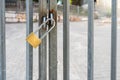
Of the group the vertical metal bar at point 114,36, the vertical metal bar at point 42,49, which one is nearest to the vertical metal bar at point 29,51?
the vertical metal bar at point 42,49

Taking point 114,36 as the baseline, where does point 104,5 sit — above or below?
above

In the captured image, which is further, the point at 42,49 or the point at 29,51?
the point at 42,49

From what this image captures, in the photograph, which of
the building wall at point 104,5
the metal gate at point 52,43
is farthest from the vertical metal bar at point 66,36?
the building wall at point 104,5

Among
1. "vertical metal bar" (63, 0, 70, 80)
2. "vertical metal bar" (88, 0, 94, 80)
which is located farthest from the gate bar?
"vertical metal bar" (63, 0, 70, 80)

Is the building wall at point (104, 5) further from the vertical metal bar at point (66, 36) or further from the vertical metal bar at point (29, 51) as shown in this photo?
the vertical metal bar at point (29, 51)

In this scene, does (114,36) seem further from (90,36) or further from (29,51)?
(29,51)

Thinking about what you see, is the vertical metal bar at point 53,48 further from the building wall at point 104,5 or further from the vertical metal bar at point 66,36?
the building wall at point 104,5

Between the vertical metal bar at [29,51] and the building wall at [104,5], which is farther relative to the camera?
the building wall at [104,5]

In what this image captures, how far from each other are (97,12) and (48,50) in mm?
291

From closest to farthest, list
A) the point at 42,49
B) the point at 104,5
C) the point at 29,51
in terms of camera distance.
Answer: the point at 29,51
the point at 42,49
the point at 104,5

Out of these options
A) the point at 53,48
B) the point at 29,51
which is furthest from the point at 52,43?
the point at 29,51

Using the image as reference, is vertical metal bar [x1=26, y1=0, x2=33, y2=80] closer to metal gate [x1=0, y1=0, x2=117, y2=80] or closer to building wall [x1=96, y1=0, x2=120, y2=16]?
metal gate [x1=0, y1=0, x2=117, y2=80]

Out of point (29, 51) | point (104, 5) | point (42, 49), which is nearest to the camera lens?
point (29, 51)

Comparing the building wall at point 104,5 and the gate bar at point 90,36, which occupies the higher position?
the building wall at point 104,5
